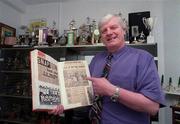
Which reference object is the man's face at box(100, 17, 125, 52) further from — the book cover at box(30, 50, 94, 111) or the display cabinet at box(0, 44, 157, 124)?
the display cabinet at box(0, 44, 157, 124)

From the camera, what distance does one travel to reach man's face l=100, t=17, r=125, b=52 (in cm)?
107

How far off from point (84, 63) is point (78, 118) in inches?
43.9

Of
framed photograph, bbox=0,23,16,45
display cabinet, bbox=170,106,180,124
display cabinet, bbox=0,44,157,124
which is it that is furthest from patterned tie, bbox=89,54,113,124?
framed photograph, bbox=0,23,16,45

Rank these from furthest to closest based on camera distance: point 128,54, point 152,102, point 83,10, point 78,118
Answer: point 83,10, point 78,118, point 128,54, point 152,102

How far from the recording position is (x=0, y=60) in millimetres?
2770

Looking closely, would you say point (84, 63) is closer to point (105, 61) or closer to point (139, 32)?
point (105, 61)

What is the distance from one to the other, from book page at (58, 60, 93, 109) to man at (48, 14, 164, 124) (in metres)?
0.07

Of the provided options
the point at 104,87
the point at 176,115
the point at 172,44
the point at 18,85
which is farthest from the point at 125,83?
the point at 18,85

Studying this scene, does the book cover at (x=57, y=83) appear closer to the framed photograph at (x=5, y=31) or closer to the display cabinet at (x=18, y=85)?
the display cabinet at (x=18, y=85)

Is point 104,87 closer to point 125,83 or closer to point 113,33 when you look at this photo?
point 125,83

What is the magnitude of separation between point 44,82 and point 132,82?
41 centimetres

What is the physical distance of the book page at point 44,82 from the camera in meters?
0.90

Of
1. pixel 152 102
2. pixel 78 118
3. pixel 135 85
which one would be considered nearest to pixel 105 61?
pixel 135 85

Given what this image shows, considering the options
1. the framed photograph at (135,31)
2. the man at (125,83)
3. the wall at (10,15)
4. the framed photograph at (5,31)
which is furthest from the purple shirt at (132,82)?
the wall at (10,15)
